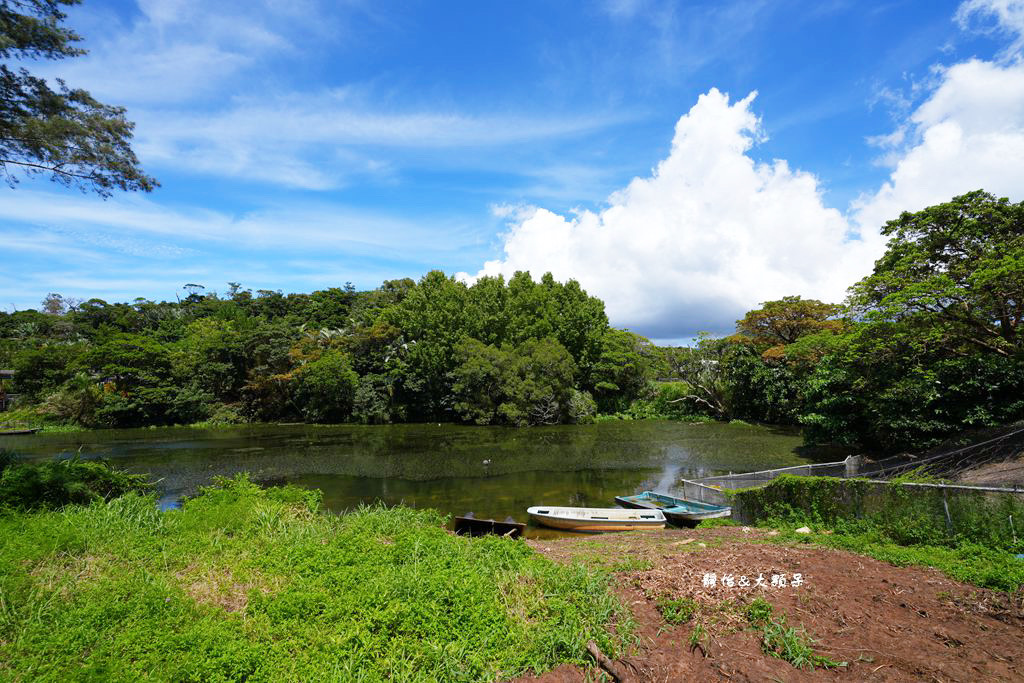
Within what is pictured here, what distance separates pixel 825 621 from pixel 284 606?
665 cm

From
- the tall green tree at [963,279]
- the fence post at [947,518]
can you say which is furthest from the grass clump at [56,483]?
the tall green tree at [963,279]

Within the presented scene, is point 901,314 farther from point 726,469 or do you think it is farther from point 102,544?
point 102,544

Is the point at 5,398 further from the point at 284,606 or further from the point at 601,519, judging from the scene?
the point at 284,606

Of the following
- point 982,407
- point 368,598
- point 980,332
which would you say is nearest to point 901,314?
point 980,332

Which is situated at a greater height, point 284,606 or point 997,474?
point 997,474

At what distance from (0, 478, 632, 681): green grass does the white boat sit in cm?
677

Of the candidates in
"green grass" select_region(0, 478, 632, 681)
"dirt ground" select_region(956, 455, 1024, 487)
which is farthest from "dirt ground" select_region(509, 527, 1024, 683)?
"dirt ground" select_region(956, 455, 1024, 487)

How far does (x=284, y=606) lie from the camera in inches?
229

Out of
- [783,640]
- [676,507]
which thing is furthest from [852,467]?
[783,640]

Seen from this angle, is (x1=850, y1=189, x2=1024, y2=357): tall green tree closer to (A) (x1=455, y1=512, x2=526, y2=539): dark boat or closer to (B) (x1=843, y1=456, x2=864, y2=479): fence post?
(B) (x1=843, y1=456, x2=864, y2=479): fence post

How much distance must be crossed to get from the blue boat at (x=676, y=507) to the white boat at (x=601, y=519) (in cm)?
49

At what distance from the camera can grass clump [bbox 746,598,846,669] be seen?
539cm

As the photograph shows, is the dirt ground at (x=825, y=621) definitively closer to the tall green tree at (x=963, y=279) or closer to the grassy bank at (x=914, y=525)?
the grassy bank at (x=914, y=525)

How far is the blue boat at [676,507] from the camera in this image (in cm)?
1464
